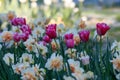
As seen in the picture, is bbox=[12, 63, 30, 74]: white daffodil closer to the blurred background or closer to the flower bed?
the flower bed

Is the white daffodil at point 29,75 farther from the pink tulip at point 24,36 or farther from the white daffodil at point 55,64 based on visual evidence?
the pink tulip at point 24,36

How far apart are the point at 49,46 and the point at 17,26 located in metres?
0.55

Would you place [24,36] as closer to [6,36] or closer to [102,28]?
[6,36]

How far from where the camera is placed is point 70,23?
8820 millimetres

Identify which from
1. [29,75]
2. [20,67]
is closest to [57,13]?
[20,67]

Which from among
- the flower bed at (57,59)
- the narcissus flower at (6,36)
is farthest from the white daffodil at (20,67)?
the narcissus flower at (6,36)

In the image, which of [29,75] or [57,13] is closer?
[29,75]

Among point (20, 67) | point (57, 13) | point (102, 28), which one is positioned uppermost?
point (102, 28)

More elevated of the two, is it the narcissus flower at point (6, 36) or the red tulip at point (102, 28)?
the red tulip at point (102, 28)

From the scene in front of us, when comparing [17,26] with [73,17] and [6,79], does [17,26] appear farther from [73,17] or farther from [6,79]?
[73,17]

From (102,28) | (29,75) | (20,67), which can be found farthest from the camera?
(102,28)

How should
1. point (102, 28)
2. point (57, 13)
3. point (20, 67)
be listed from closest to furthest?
point (20, 67)
point (102, 28)
point (57, 13)

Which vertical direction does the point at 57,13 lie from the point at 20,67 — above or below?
below

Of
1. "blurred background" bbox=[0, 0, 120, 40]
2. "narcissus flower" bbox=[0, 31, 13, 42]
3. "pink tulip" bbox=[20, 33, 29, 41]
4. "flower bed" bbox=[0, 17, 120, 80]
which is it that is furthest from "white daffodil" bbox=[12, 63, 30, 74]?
"blurred background" bbox=[0, 0, 120, 40]
